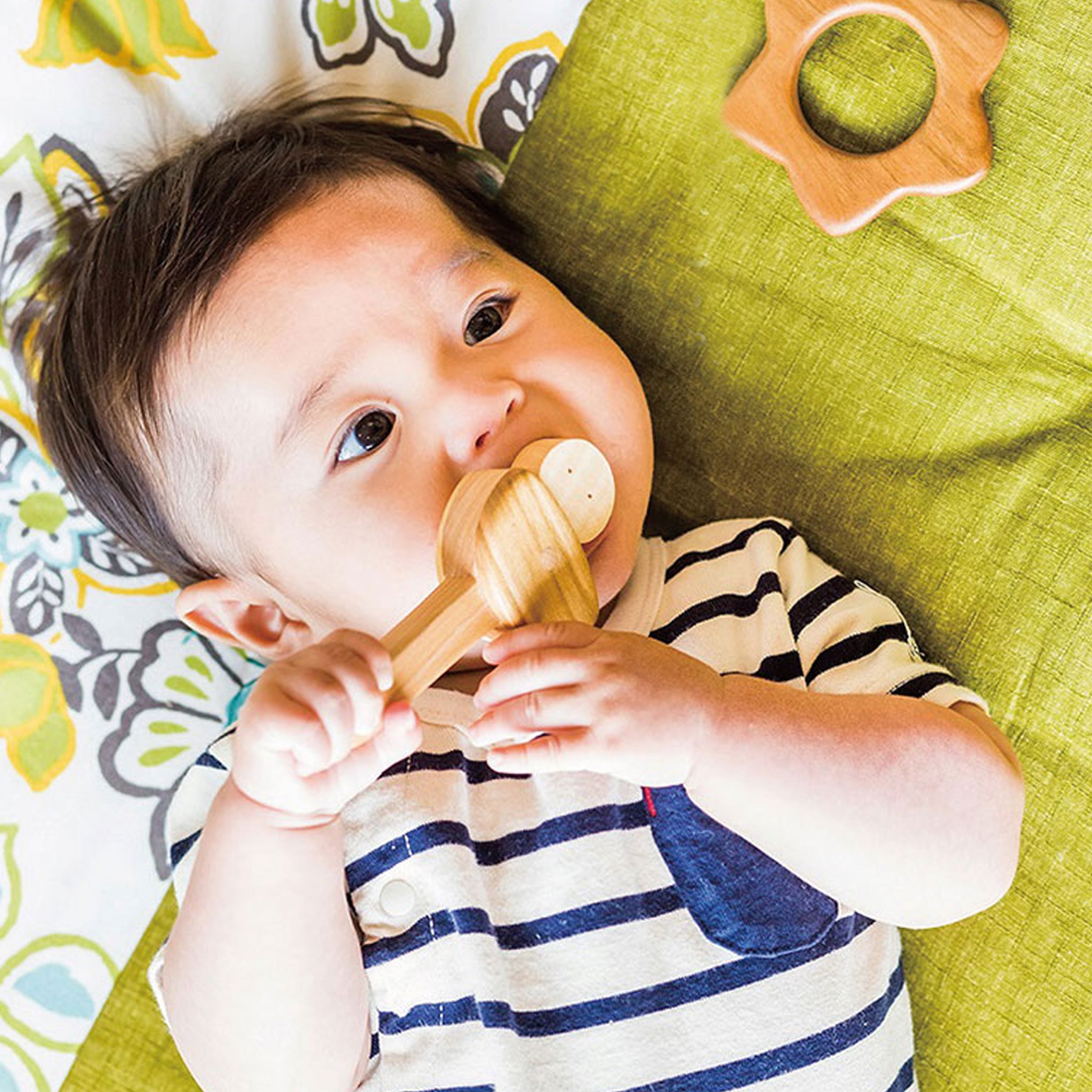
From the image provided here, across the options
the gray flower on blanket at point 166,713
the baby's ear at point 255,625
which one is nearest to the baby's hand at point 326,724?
the baby's ear at point 255,625

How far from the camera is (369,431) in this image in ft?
3.15

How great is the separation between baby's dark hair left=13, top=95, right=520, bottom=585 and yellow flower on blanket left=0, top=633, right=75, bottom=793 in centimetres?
15

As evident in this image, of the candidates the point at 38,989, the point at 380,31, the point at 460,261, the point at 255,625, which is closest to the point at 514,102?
the point at 380,31

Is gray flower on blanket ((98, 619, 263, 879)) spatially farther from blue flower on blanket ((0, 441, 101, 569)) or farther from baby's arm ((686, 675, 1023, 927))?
baby's arm ((686, 675, 1023, 927))

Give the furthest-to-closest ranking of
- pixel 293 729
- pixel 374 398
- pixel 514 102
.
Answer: pixel 514 102 < pixel 374 398 < pixel 293 729

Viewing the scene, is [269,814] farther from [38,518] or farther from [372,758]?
[38,518]

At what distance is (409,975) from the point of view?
996 millimetres

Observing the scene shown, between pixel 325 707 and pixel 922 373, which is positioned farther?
pixel 922 373

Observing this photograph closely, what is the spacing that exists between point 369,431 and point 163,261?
0.70 ft

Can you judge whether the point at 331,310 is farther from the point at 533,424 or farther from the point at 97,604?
the point at 97,604

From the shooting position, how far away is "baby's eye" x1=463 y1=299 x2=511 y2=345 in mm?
1008

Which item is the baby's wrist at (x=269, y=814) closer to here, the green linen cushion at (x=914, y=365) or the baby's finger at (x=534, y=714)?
the baby's finger at (x=534, y=714)

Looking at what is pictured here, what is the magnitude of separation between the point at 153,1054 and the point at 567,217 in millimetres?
787

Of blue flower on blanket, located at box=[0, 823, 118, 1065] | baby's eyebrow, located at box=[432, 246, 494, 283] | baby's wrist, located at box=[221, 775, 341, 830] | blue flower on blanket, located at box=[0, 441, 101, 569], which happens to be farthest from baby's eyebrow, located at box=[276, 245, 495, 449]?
blue flower on blanket, located at box=[0, 823, 118, 1065]
